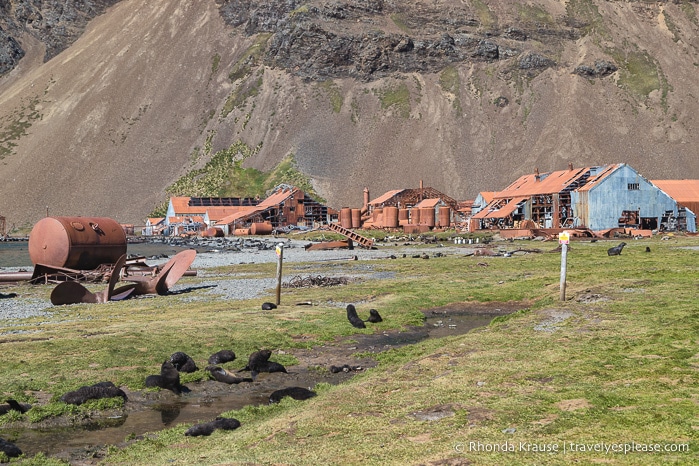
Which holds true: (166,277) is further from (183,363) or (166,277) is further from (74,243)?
(183,363)

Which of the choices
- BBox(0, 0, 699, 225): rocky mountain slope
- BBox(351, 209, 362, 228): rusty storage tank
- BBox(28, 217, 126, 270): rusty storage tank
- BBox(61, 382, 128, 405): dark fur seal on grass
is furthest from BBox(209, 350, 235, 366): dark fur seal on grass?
BBox(0, 0, 699, 225): rocky mountain slope

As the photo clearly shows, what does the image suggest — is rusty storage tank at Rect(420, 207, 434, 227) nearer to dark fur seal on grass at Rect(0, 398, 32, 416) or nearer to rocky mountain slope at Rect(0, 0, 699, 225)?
rocky mountain slope at Rect(0, 0, 699, 225)

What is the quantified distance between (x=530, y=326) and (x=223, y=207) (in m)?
120

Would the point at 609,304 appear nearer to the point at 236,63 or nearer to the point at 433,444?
the point at 433,444

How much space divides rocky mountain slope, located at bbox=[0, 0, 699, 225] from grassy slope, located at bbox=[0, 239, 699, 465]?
402 feet

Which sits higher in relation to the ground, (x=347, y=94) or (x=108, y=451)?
(x=347, y=94)

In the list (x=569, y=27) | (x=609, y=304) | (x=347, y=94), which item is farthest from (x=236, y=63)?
(x=609, y=304)

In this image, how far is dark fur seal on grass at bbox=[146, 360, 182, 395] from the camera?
13352 millimetres

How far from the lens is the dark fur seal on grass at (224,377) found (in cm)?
1397

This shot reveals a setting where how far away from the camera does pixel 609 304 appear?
17.8 m

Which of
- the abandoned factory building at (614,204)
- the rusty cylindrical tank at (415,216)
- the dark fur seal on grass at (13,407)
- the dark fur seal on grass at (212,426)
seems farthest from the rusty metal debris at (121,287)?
the rusty cylindrical tank at (415,216)

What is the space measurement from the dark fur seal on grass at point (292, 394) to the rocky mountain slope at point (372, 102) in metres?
129

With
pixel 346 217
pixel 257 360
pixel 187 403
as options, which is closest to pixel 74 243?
pixel 257 360

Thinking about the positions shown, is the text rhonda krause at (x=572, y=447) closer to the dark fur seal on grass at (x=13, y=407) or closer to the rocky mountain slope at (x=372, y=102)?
the dark fur seal on grass at (x=13, y=407)
